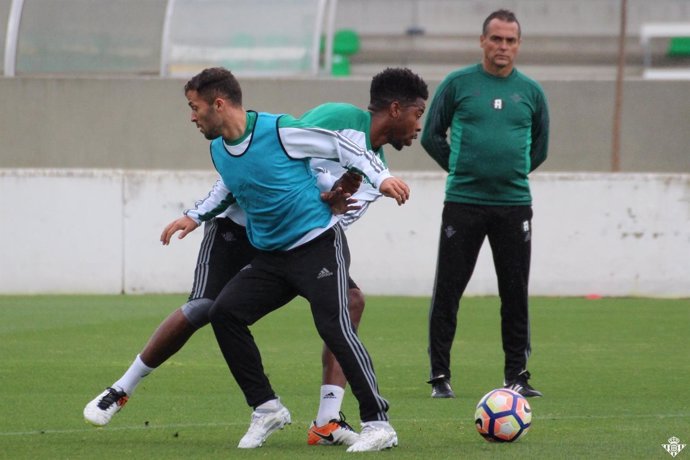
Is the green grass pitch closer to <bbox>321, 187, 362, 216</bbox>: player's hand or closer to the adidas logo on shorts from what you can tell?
the adidas logo on shorts

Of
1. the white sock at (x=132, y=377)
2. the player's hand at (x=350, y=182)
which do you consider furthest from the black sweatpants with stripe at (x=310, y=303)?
the white sock at (x=132, y=377)

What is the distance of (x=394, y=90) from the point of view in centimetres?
689

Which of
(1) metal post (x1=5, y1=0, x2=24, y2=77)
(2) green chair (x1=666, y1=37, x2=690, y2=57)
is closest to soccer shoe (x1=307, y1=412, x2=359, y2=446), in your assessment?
(1) metal post (x1=5, y1=0, x2=24, y2=77)

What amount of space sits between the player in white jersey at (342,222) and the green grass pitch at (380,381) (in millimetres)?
197

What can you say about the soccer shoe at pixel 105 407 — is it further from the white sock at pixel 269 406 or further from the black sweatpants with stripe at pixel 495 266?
the black sweatpants with stripe at pixel 495 266

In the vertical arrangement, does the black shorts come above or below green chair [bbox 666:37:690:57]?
below

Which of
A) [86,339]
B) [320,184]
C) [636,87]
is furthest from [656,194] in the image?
[320,184]

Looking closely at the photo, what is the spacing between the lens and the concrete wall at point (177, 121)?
1886cm

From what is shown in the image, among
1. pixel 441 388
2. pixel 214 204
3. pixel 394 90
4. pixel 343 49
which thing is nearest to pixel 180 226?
pixel 214 204

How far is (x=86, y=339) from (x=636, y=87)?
33.7ft

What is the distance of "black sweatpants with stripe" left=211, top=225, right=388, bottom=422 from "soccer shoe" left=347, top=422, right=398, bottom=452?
0.04 m

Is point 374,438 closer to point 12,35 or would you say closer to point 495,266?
point 495,266

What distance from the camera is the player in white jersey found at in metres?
6.70

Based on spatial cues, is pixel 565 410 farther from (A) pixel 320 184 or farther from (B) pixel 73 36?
(B) pixel 73 36
